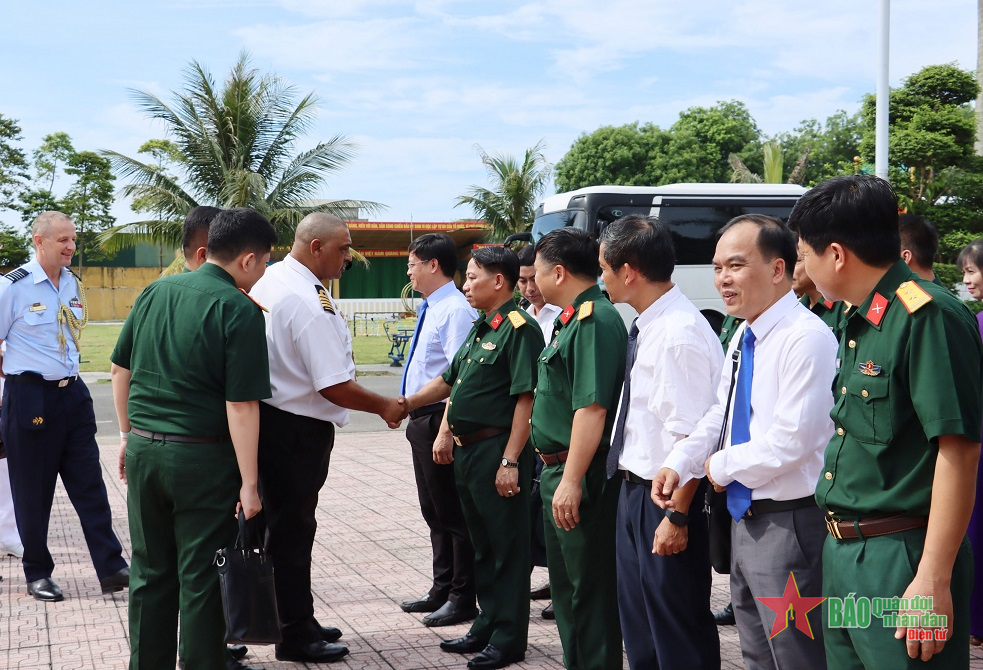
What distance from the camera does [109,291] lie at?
4841 centimetres

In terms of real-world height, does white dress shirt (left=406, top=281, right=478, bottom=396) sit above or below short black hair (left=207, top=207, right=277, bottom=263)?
below

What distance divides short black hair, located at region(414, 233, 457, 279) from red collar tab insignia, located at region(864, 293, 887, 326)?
121 inches

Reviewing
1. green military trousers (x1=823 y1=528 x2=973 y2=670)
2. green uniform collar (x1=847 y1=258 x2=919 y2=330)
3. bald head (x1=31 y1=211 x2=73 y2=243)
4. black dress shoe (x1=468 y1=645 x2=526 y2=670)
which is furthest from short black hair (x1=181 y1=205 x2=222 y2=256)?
green military trousers (x1=823 y1=528 x2=973 y2=670)

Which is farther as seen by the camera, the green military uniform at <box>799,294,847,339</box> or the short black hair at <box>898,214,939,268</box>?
the green military uniform at <box>799,294,847,339</box>

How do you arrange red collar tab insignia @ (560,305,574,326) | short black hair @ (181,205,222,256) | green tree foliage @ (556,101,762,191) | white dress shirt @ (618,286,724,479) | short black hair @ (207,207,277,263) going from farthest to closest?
green tree foliage @ (556,101,762,191), short black hair @ (181,205,222,256), short black hair @ (207,207,277,263), red collar tab insignia @ (560,305,574,326), white dress shirt @ (618,286,724,479)

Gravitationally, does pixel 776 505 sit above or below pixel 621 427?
below

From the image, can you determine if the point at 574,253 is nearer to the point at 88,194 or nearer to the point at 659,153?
the point at 659,153

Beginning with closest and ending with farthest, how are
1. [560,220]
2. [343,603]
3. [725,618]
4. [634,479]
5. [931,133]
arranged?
[634,479] → [725,618] → [343,603] → [560,220] → [931,133]

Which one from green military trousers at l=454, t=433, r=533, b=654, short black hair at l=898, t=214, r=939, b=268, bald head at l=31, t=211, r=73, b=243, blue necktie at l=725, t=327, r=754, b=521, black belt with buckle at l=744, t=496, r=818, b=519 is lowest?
green military trousers at l=454, t=433, r=533, b=654

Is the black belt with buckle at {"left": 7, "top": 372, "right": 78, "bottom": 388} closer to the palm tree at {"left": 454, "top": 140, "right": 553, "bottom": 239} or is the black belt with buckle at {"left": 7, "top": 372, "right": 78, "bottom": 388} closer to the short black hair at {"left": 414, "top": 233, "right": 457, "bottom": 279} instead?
the short black hair at {"left": 414, "top": 233, "right": 457, "bottom": 279}

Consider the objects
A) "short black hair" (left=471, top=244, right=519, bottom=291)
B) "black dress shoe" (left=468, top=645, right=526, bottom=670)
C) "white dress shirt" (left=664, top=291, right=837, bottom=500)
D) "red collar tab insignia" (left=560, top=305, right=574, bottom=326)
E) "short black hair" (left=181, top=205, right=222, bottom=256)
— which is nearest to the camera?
"white dress shirt" (left=664, top=291, right=837, bottom=500)

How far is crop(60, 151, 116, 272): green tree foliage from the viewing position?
4844cm

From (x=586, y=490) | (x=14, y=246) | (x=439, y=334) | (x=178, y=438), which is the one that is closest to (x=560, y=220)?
(x=439, y=334)

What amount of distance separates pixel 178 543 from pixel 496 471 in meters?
1.43
